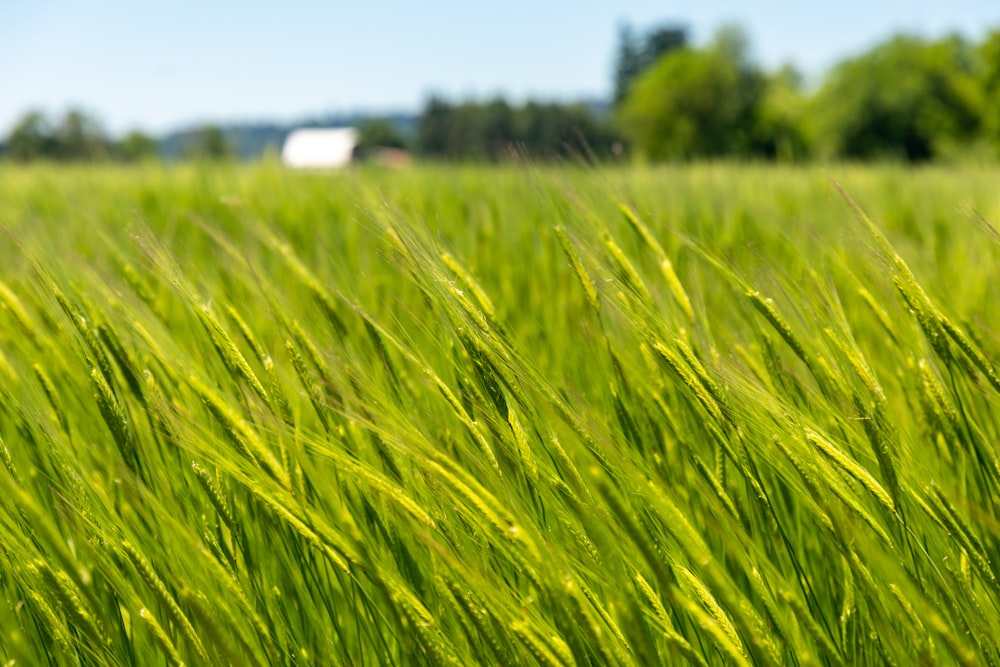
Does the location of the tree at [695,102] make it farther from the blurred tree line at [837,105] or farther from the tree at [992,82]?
the tree at [992,82]

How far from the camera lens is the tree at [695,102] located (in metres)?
46.2

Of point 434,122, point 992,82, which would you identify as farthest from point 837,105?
point 434,122

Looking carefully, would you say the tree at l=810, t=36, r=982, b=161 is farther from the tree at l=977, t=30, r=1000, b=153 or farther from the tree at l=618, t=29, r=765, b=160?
the tree at l=618, t=29, r=765, b=160

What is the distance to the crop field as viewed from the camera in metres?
0.69

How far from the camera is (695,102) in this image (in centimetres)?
4728

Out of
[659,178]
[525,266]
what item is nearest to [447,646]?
[525,266]

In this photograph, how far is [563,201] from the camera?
1.38 metres

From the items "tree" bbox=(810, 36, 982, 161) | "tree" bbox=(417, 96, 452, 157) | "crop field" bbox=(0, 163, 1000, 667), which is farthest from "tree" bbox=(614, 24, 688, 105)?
"crop field" bbox=(0, 163, 1000, 667)

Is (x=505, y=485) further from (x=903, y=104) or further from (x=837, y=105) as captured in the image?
(x=837, y=105)

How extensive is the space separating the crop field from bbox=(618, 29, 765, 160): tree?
44.9 metres

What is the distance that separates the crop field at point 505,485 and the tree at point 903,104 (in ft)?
106

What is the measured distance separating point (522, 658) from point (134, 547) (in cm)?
37

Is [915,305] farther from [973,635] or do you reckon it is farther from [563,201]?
[563,201]

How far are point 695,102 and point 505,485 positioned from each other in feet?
163
